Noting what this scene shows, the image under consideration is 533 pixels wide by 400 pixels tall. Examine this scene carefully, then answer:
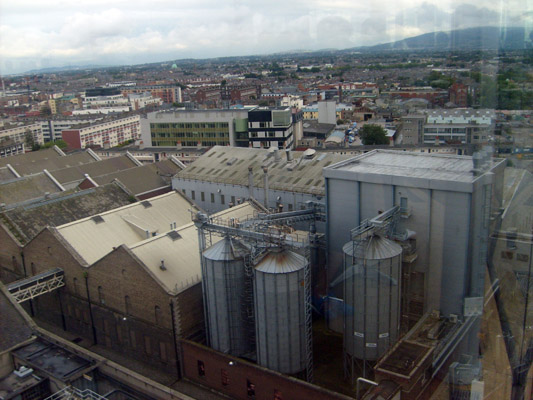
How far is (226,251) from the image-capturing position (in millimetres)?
9703

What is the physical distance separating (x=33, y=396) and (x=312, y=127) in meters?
34.6

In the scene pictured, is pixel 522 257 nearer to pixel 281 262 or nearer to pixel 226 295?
pixel 281 262

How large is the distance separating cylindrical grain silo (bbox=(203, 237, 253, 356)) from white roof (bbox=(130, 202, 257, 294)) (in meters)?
1.02

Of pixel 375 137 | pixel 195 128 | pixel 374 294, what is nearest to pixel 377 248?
pixel 374 294

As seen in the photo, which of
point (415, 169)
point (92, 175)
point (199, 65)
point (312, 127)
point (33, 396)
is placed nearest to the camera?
point (33, 396)

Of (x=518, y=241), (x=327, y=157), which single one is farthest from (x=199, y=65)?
(x=518, y=241)

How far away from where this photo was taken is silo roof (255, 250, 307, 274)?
8906mm

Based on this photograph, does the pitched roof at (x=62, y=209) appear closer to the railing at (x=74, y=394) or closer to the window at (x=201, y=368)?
the railing at (x=74, y=394)

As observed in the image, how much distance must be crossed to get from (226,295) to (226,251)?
874 mm

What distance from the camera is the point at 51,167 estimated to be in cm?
2439

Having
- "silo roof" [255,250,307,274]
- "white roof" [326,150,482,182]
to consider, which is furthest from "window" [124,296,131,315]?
"white roof" [326,150,482,182]

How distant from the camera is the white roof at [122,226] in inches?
507

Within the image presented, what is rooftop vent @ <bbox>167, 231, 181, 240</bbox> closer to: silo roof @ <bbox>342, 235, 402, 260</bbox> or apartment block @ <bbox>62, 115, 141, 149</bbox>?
silo roof @ <bbox>342, 235, 402, 260</bbox>

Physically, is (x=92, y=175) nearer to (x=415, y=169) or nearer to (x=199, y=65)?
(x=415, y=169)
